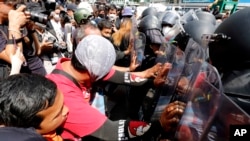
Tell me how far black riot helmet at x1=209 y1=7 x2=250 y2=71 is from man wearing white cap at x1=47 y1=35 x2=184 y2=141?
1.61 feet

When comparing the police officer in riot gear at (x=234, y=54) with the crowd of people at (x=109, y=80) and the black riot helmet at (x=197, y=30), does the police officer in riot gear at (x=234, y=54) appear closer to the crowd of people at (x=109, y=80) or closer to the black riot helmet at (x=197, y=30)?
the crowd of people at (x=109, y=80)

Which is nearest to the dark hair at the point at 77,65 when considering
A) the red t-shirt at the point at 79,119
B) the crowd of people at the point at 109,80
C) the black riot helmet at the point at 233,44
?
the crowd of people at the point at 109,80

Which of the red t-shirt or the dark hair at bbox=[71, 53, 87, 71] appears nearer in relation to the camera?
the red t-shirt

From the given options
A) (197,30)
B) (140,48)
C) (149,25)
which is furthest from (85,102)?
(149,25)

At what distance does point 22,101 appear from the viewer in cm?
113

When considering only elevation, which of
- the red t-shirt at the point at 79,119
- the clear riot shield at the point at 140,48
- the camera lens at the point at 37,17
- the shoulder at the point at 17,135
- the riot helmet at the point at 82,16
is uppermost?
the camera lens at the point at 37,17

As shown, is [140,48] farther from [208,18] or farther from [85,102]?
[85,102]

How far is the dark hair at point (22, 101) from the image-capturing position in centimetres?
113

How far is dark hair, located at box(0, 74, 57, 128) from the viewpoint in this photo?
113 cm

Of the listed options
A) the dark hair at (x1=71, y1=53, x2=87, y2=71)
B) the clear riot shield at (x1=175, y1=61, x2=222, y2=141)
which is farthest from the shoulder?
the dark hair at (x1=71, y1=53, x2=87, y2=71)

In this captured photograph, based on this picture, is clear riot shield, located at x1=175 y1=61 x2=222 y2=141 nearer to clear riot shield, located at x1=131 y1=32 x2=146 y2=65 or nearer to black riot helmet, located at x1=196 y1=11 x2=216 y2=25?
clear riot shield, located at x1=131 y1=32 x2=146 y2=65

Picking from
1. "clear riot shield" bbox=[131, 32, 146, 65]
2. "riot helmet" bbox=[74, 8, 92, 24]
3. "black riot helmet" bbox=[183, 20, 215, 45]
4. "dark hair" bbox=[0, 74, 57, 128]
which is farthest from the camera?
"riot helmet" bbox=[74, 8, 92, 24]

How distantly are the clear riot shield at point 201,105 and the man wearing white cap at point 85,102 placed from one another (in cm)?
19

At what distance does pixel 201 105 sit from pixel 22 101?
0.70 m
